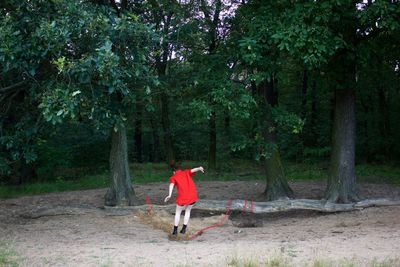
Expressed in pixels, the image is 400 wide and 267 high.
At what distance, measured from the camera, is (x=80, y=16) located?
768 centimetres

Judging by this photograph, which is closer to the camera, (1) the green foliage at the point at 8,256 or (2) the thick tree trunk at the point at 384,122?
(1) the green foliage at the point at 8,256

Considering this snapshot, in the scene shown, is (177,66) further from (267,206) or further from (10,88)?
(10,88)

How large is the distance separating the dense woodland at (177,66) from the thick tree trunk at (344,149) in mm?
28

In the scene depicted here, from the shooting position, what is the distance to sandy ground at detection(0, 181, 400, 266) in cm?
712

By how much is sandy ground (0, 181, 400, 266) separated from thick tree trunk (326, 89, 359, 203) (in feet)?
2.52

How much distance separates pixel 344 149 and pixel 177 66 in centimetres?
613

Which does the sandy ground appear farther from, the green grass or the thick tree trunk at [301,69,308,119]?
the thick tree trunk at [301,69,308,119]

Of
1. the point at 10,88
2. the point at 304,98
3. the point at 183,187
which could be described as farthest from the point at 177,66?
the point at 304,98

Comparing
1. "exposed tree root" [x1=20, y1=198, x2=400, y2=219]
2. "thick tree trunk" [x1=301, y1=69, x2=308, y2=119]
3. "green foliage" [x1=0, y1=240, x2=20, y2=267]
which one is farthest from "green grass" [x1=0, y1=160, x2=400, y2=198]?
"green foliage" [x1=0, y1=240, x2=20, y2=267]

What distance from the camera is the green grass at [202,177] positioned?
17516 millimetres

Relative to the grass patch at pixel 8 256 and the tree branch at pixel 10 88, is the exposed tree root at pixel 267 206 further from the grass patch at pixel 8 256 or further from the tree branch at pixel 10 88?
the tree branch at pixel 10 88

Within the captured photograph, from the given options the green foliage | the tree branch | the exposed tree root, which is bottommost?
the green foliage

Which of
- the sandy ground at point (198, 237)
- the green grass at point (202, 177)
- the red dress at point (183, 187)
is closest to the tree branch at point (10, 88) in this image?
the sandy ground at point (198, 237)

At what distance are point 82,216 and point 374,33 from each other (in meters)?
9.07
